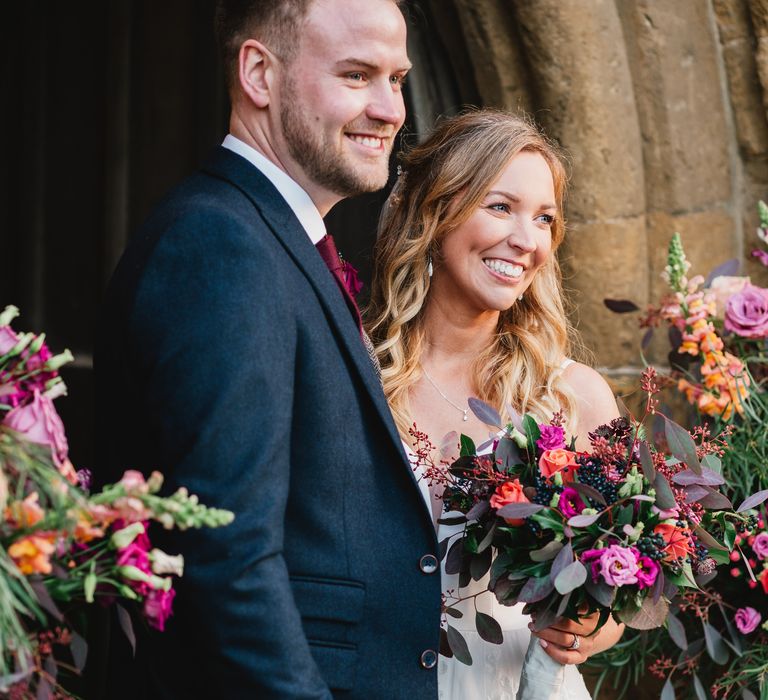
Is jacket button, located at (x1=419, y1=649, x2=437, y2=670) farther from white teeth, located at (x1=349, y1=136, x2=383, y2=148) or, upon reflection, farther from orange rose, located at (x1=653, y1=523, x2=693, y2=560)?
white teeth, located at (x1=349, y1=136, x2=383, y2=148)

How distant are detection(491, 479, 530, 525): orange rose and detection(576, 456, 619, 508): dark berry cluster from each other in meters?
0.10

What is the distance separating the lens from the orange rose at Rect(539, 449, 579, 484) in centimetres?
168

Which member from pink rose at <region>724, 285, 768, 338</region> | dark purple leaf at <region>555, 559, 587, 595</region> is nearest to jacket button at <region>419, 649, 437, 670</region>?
dark purple leaf at <region>555, 559, 587, 595</region>

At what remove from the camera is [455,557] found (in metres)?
1.81

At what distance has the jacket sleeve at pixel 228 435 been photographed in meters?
1.32

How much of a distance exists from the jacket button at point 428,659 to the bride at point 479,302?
510 millimetres

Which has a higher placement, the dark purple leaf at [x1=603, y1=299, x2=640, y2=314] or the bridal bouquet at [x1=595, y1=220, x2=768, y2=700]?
the dark purple leaf at [x1=603, y1=299, x2=640, y2=314]

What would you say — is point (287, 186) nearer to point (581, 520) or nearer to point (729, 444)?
point (581, 520)

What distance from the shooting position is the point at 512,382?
92.9 inches

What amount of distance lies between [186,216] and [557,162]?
1.25 metres

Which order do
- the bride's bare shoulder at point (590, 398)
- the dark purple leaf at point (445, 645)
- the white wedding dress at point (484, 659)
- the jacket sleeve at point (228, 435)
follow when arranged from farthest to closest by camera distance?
the bride's bare shoulder at point (590, 398), the white wedding dress at point (484, 659), the dark purple leaf at point (445, 645), the jacket sleeve at point (228, 435)

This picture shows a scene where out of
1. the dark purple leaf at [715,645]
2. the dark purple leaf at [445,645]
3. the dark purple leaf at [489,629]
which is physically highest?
the dark purple leaf at [489,629]

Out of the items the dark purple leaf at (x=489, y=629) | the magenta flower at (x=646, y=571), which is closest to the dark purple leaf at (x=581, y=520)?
the magenta flower at (x=646, y=571)

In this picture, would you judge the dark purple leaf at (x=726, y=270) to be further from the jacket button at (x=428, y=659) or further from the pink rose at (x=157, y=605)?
the pink rose at (x=157, y=605)
